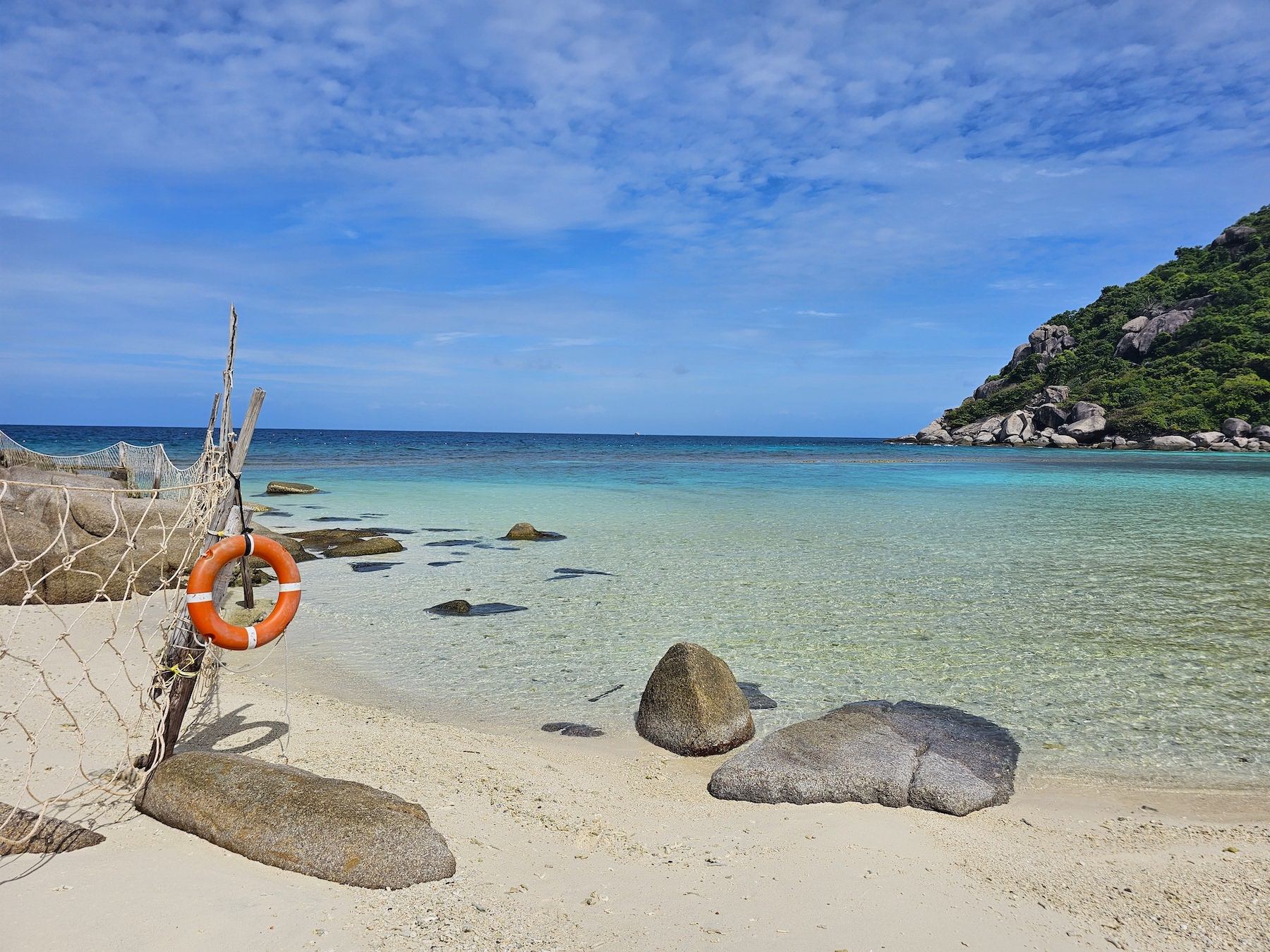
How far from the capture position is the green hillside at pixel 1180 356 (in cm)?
6625

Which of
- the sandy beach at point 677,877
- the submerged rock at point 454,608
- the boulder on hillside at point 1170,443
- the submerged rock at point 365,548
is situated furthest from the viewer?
the boulder on hillside at point 1170,443

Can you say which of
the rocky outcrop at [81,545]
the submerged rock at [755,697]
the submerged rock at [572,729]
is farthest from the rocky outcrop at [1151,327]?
the rocky outcrop at [81,545]

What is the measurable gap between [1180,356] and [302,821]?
91102mm

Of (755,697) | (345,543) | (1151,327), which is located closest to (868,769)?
(755,697)

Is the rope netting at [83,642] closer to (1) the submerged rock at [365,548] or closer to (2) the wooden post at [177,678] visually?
(2) the wooden post at [177,678]

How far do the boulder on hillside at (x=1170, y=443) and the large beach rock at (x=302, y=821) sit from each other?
77342 millimetres

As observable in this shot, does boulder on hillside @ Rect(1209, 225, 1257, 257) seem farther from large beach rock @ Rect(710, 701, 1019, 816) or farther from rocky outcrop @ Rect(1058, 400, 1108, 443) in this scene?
large beach rock @ Rect(710, 701, 1019, 816)

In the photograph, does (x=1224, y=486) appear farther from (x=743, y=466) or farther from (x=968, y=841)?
(x=968, y=841)

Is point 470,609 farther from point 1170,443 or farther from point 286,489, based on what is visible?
point 1170,443

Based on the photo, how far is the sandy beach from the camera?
3.45 metres

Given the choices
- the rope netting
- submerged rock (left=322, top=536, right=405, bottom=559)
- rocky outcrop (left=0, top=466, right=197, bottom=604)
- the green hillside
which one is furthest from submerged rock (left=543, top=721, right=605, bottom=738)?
the green hillside

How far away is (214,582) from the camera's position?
193 inches

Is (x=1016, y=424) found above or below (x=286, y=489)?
above

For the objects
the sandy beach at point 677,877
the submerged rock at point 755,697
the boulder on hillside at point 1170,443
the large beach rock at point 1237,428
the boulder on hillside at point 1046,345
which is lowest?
the submerged rock at point 755,697
